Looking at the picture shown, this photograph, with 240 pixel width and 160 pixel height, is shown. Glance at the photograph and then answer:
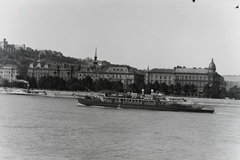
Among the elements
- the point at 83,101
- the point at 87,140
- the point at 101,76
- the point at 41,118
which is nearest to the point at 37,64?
the point at 101,76

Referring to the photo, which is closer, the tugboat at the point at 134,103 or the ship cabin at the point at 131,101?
the tugboat at the point at 134,103

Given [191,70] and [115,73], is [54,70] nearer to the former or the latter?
[115,73]

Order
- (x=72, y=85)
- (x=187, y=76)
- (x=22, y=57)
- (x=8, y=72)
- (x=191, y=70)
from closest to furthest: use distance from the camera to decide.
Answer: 1. (x=72, y=85)
2. (x=187, y=76)
3. (x=191, y=70)
4. (x=8, y=72)
5. (x=22, y=57)

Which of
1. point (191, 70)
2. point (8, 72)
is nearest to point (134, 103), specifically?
point (191, 70)

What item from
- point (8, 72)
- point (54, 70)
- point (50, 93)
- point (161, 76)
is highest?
point (54, 70)

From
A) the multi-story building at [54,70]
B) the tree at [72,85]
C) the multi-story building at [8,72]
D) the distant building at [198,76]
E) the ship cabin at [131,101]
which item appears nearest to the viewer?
the ship cabin at [131,101]

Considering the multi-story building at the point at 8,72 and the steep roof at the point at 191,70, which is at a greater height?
the steep roof at the point at 191,70

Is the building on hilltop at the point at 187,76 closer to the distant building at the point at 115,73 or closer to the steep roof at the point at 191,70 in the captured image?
the steep roof at the point at 191,70

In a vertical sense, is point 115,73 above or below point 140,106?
above

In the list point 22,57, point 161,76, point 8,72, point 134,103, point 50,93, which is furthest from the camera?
point 22,57

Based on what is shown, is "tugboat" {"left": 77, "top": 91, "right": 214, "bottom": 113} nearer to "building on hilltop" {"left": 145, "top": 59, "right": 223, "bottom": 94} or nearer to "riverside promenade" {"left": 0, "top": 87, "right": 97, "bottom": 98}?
"riverside promenade" {"left": 0, "top": 87, "right": 97, "bottom": 98}

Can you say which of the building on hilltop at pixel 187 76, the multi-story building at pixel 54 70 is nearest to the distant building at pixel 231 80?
the building on hilltop at pixel 187 76

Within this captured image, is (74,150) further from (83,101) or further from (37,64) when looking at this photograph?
(37,64)
